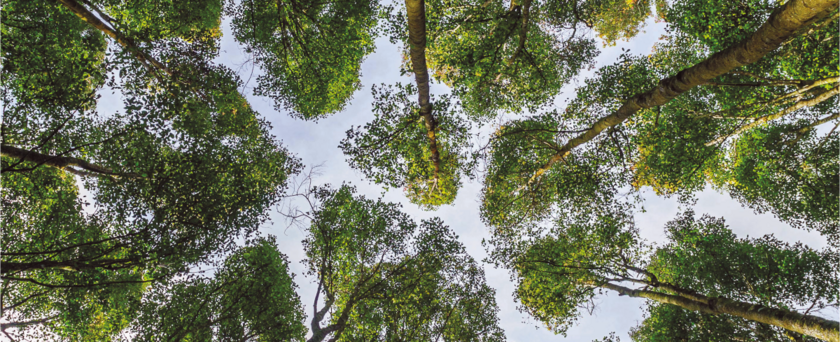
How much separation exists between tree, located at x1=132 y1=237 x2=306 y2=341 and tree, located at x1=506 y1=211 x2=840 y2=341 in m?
10.2

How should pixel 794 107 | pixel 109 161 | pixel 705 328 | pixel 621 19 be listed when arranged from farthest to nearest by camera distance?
pixel 621 19 < pixel 705 328 < pixel 794 107 < pixel 109 161

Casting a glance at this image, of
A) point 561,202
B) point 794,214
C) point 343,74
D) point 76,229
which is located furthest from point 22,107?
point 794,214

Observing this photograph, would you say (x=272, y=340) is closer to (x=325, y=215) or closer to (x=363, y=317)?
(x=363, y=317)

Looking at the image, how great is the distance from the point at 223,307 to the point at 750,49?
1592 cm

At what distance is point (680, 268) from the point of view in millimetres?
14383

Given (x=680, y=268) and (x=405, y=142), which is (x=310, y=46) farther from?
(x=680, y=268)

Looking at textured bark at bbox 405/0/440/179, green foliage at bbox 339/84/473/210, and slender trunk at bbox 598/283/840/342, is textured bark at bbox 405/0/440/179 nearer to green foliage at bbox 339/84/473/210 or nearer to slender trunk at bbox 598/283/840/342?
green foliage at bbox 339/84/473/210

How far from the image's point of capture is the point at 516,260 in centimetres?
1462

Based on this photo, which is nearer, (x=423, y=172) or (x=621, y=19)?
(x=423, y=172)

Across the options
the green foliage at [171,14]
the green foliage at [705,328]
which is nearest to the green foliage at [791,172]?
the green foliage at [705,328]

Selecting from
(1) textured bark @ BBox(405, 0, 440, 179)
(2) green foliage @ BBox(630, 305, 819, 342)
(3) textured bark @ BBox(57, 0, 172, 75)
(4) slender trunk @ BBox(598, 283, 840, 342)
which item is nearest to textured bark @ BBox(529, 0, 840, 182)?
(1) textured bark @ BBox(405, 0, 440, 179)

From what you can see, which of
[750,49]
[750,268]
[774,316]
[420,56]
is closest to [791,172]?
[750,268]

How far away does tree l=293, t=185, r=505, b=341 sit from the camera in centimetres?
1316

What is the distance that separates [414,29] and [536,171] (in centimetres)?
795
